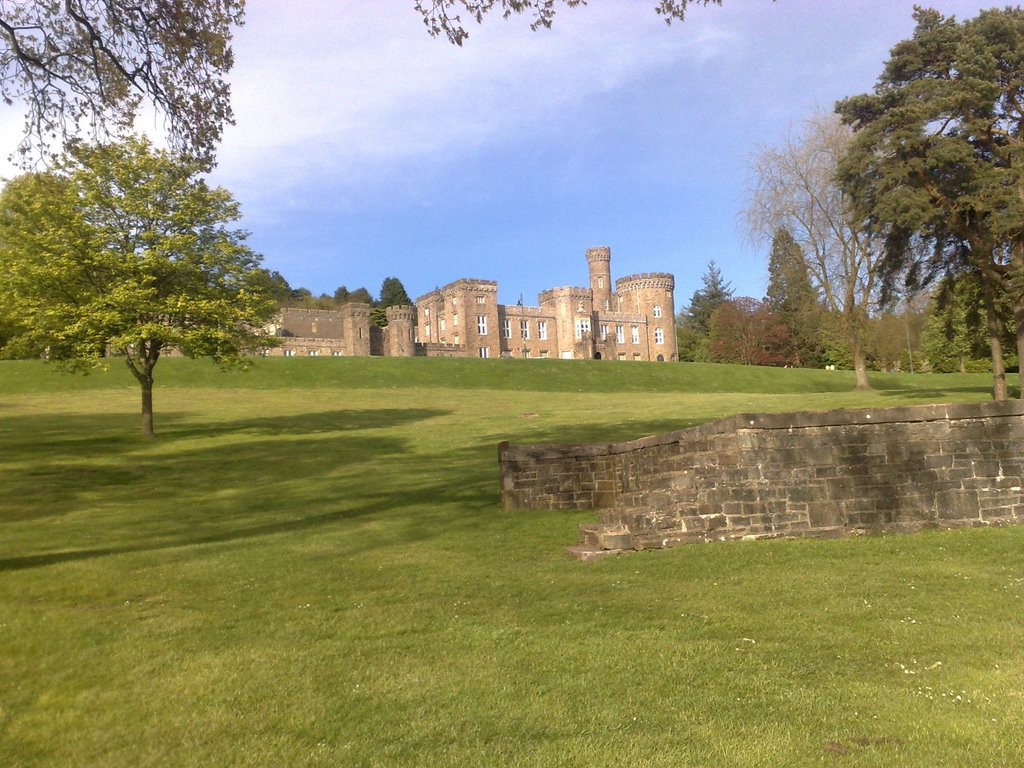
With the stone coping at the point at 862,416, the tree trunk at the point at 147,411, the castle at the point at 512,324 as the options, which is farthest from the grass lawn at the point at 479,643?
the castle at the point at 512,324

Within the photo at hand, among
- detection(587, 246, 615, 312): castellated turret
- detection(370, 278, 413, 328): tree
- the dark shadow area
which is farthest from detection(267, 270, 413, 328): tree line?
the dark shadow area

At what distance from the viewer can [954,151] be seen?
24.6 meters

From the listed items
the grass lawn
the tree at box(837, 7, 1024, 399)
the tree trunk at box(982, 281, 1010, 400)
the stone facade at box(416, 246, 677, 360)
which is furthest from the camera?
the stone facade at box(416, 246, 677, 360)

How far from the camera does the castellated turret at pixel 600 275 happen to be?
4461 inches

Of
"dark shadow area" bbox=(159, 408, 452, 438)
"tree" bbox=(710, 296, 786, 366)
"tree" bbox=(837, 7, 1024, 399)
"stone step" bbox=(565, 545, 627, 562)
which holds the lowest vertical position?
"stone step" bbox=(565, 545, 627, 562)

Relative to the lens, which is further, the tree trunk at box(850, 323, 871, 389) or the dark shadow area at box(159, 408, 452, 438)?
the tree trunk at box(850, 323, 871, 389)

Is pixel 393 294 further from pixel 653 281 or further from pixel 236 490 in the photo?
pixel 236 490

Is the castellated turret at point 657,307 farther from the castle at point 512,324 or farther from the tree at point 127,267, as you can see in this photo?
the tree at point 127,267

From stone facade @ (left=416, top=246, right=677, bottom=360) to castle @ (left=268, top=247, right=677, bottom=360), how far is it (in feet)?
0.43

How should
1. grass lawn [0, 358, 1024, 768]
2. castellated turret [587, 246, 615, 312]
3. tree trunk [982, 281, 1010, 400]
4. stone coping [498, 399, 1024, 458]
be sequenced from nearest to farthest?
grass lawn [0, 358, 1024, 768]
stone coping [498, 399, 1024, 458]
tree trunk [982, 281, 1010, 400]
castellated turret [587, 246, 615, 312]

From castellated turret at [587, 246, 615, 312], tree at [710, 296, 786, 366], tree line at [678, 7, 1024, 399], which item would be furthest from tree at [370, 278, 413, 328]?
tree line at [678, 7, 1024, 399]

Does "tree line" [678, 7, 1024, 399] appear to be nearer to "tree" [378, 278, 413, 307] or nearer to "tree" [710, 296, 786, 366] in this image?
"tree" [710, 296, 786, 366]

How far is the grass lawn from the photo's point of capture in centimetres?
466

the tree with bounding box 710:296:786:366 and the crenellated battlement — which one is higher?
the crenellated battlement
